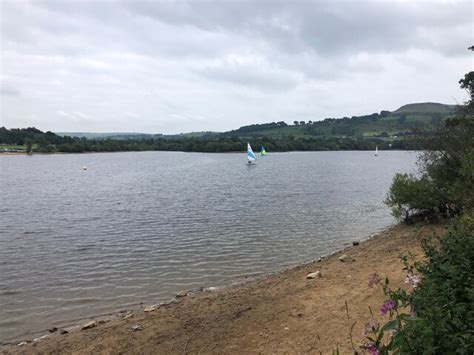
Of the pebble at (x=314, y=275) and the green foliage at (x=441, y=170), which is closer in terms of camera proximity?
the pebble at (x=314, y=275)

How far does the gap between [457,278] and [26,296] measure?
493 inches

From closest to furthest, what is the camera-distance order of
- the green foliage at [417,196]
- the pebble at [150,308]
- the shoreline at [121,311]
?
the shoreline at [121,311]
the pebble at [150,308]
the green foliage at [417,196]

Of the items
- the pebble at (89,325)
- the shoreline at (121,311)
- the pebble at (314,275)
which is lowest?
the shoreline at (121,311)

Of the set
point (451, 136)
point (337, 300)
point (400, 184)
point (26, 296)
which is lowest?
point (26, 296)

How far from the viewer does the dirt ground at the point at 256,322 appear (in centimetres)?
695

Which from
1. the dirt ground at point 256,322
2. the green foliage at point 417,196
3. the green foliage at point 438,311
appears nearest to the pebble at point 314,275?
the dirt ground at point 256,322

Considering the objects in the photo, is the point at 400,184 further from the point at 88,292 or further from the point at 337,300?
the point at 88,292

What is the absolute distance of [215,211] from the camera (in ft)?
90.3

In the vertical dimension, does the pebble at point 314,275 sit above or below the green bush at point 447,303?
below

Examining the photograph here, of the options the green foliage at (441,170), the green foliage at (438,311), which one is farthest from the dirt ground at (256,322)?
the green foliage at (441,170)

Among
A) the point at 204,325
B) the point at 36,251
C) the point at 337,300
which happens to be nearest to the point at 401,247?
the point at 337,300

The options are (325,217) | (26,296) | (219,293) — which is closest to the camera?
(219,293)

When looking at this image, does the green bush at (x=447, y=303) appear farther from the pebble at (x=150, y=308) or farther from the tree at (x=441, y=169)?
the tree at (x=441, y=169)

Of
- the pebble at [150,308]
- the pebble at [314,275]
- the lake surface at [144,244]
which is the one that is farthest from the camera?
the lake surface at [144,244]
